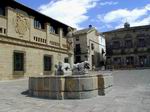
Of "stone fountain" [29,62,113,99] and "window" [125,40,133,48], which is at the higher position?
"window" [125,40,133,48]

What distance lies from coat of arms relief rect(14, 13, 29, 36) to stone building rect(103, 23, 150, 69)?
26.5m

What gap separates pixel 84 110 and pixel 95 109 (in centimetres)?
40

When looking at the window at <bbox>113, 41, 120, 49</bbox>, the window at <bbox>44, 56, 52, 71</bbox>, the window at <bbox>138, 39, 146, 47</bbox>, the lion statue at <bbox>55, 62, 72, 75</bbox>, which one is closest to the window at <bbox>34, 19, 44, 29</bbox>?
the window at <bbox>44, 56, 52, 71</bbox>

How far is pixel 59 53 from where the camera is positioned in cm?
3525

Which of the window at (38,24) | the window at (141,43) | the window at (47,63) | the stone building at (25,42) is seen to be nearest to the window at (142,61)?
the window at (141,43)

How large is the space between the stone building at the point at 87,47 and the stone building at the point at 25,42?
17.1 m

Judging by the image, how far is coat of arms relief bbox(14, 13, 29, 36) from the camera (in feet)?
85.6

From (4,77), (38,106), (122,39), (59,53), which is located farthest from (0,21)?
(122,39)

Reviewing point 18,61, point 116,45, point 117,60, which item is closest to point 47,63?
point 18,61

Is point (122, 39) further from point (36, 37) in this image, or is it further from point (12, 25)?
point (12, 25)

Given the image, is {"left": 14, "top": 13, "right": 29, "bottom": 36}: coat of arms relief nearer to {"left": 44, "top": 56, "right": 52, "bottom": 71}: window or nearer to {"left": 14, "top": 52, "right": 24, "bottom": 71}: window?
{"left": 14, "top": 52, "right": 24, "bottom": 71}: window

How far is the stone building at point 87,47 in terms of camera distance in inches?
2048

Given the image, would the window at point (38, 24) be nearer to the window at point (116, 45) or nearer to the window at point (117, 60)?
the window at point (117, 60)

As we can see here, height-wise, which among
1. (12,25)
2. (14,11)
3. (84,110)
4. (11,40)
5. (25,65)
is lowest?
(84,110)
